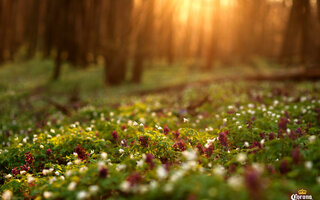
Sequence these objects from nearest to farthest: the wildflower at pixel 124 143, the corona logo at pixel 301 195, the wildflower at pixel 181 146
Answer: the corona logo at pixel 301 195 → the wildflower at pixel 181 146 → the wildflower at pixel 124 143

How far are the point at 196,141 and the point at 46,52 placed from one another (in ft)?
104

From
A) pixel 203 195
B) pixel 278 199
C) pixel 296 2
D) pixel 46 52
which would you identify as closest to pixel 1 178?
pixel 203 195

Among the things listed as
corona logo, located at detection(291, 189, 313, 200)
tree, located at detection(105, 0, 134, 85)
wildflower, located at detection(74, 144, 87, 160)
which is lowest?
wildflower, located at detection(74, 144, 87, 160)

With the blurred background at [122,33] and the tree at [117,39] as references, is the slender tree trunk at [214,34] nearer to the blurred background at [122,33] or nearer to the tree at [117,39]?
the blurred background at [122,33]

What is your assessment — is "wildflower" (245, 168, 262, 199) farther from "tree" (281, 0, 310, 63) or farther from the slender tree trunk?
"tree" (281, 0, 310, 63)

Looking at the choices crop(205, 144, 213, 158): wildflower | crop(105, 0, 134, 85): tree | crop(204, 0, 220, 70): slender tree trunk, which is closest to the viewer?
crop(205, 144, 213, 158): wildflower

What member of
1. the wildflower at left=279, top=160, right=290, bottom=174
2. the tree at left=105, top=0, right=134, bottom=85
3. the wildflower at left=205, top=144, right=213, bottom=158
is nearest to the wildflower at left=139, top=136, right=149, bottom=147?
the wildflower at left=205, top=144, right=213, bottom=158

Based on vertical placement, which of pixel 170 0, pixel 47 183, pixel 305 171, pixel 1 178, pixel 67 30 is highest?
pixel 170 0

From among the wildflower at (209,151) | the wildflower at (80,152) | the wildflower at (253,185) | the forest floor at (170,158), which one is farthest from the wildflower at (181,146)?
the wildflower at (253,185)

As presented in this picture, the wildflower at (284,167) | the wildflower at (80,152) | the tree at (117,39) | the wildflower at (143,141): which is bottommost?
the wildflower at (80,152)

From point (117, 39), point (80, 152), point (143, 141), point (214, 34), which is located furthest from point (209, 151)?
point (214, 34)

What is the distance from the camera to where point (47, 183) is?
347 cm

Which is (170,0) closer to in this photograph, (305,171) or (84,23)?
(84,23)

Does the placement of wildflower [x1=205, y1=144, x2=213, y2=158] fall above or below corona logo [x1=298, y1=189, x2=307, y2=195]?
above
